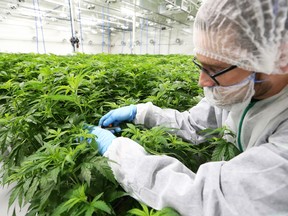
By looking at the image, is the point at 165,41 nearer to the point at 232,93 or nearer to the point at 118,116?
the point at 118,116

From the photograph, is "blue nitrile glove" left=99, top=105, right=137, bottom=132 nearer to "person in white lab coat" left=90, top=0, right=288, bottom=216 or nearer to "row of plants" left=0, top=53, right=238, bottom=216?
"row of plants" left=0, top=53, right=238, bottom=216

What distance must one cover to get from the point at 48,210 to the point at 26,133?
2.00ft

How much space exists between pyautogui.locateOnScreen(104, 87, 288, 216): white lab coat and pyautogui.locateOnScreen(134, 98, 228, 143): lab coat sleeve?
36 cm

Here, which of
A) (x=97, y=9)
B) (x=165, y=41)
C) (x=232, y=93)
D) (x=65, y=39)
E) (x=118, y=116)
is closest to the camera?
(x=232, y=93)

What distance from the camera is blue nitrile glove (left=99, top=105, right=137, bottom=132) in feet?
4.78

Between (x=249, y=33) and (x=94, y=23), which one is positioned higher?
(x=94, y=23)

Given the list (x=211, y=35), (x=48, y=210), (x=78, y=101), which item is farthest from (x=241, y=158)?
(x=78, y=101)

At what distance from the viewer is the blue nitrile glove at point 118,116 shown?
4.78 feet

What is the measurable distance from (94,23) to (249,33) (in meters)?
22.0

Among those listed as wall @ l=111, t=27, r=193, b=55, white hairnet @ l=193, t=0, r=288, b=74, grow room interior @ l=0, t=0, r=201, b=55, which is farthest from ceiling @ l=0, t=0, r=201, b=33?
white hairnet @ l=193, t=0, r=288, b=74

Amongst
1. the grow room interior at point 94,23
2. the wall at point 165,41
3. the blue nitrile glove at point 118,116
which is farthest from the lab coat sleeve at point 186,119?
the wall at point 165,41

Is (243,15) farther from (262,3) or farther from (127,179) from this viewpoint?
(127,179)

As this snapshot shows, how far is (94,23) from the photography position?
20.7 m

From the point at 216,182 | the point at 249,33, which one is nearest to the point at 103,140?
the point at 216,182
